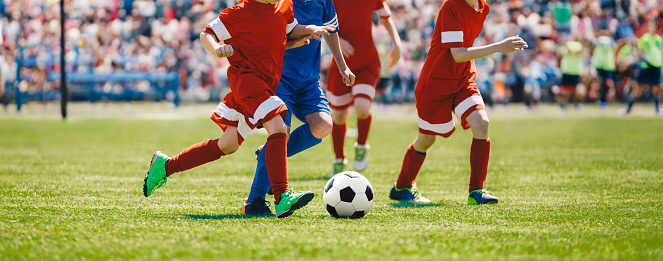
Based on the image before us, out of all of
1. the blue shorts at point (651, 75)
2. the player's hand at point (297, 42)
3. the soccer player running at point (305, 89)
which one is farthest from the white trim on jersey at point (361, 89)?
the blue shorts at point (651, 75)

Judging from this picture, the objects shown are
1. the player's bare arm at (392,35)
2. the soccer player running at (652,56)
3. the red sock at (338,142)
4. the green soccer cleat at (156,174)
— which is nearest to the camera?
the green soccer cleat at (156,174)

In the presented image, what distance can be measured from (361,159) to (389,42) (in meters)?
14.3

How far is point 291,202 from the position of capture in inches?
184

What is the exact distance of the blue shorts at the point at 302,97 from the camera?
554 centimetres

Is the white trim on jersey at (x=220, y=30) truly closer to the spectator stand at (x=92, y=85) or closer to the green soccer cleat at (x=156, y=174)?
the green soccer cleat at (x=156, y=174)

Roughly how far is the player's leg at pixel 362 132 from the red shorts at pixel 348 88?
50mm

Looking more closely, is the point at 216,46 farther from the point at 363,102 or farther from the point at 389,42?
the point at 389,42

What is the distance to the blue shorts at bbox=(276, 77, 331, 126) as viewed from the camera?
554cm

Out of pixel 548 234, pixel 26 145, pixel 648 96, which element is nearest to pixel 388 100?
pixel 648 96

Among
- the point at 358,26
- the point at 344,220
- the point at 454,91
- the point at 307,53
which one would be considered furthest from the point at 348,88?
the point at 344,220

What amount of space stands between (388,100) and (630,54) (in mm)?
6974

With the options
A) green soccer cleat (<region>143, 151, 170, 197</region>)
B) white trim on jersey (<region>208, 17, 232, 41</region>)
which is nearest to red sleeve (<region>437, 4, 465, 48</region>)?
white trim on jersey (<region>208, 17, 232, 41</region>)

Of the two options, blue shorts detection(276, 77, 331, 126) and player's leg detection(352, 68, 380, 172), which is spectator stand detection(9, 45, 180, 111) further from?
blue shorts detection(276, 77, 331, 126)

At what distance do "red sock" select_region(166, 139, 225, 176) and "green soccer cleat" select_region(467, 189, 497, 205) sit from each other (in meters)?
1.88
